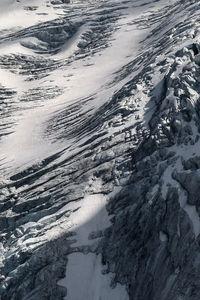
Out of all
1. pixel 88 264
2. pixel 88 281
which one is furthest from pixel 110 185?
pixel 88 281

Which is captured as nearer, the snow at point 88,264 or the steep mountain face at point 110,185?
the snow at point 88,264

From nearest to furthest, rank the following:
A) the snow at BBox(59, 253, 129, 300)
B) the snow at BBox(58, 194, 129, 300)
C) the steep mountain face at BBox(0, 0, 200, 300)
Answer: the snow at BBox(59, 253, 129, 300), the snow at BBox(58, 194, 129, 300), the steep mountain face at BBox(0, 0, 200, 300)

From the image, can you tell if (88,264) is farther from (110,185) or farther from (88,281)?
(110,185)

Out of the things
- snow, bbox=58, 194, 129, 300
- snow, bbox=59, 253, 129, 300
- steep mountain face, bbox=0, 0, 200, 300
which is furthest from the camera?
steep mountain face, bbox=0, 0, 200, 300

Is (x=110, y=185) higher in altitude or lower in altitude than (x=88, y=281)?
higher

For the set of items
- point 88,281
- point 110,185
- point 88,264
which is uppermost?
point 110,185

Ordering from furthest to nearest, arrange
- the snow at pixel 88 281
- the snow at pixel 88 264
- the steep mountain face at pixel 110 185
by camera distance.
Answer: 1. the steep mountain face at pixel 110 185
2. the snow at pixel 88 264
3. the snow at pixel 88 281

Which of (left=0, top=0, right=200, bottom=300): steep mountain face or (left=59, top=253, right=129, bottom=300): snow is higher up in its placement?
(left=0, top=0, right=200, bottom=300): steep mountain face

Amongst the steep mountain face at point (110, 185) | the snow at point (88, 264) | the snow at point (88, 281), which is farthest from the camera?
the steep mountain face at point (110, 185)

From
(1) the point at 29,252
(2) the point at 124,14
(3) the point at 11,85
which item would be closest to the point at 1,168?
(1) the point at 29,252

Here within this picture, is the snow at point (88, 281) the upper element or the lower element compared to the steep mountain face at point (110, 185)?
lower
